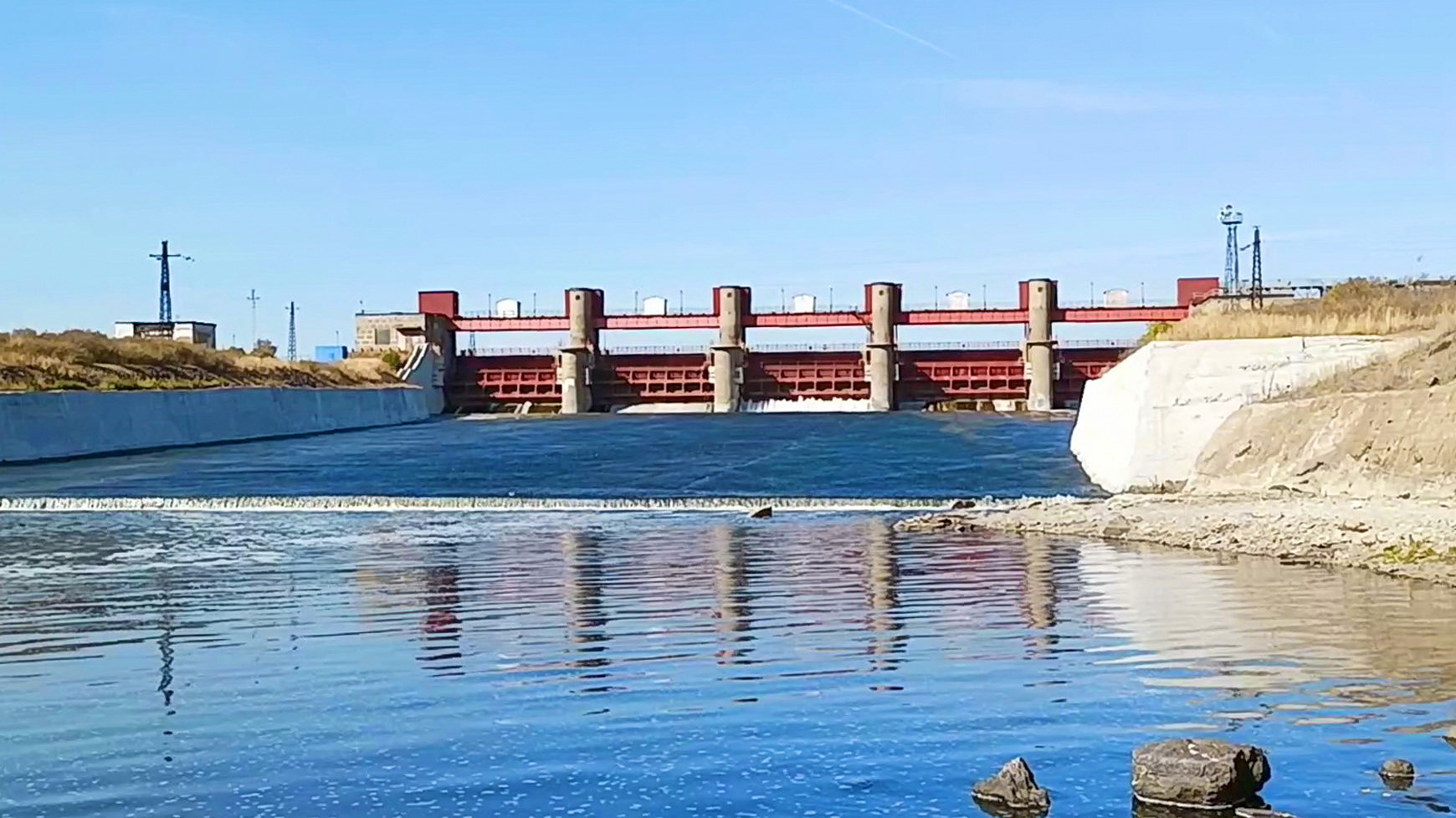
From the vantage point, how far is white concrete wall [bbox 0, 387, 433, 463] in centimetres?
5191

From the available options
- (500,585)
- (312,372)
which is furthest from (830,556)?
(312,372)

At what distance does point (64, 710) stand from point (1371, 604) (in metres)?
12.9

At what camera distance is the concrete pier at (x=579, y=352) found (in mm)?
97688

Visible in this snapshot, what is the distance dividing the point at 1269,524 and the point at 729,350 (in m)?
74.2

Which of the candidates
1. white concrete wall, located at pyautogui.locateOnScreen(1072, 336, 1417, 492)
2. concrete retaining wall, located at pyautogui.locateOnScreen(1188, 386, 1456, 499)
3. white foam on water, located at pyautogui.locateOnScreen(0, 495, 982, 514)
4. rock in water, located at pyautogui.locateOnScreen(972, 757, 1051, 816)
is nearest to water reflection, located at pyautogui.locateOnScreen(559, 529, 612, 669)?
rock in water, located at pyautogui.locateOnScreen(972, 757, 1051, 816)

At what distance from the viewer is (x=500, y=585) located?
1997cm

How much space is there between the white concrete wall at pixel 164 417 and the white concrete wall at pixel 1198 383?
36033 mm

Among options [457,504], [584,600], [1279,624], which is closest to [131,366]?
[457,504]

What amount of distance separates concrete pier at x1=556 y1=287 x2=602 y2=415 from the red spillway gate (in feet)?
3.53

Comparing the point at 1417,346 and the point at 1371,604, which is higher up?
the point at 1417,346

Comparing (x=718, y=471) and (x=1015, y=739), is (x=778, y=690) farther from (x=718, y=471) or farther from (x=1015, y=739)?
(x=718, y=471)

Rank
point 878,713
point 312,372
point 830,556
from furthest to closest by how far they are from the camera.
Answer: point 312,372
point 830,556
point 878,713

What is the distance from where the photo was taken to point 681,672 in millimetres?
12859

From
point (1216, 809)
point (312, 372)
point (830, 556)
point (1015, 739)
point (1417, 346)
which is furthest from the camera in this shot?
point (312, 372)
